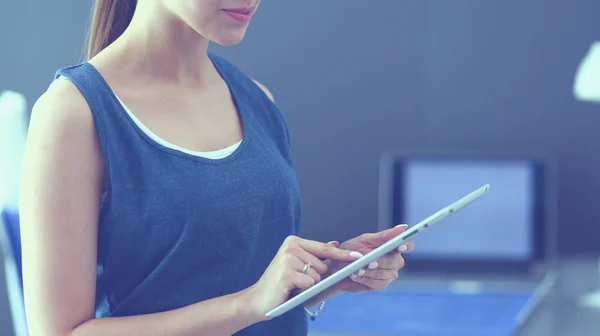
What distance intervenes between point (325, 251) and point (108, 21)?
406mm

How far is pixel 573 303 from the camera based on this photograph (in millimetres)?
1946

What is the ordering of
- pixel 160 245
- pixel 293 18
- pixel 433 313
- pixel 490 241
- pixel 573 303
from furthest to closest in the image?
pixel 293 18 → pixel 490 241 → pixel 573 303 → pixel 433 313 → pixel 160 245

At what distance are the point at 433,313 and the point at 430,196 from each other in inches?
20.1

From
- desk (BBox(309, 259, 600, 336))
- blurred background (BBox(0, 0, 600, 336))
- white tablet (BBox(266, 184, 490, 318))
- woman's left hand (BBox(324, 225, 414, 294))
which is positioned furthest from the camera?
blurred background (BBox(0, 0, 600, 336))

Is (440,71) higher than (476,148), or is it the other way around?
(440,71)

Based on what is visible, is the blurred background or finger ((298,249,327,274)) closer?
finger ((298,249,327,274))

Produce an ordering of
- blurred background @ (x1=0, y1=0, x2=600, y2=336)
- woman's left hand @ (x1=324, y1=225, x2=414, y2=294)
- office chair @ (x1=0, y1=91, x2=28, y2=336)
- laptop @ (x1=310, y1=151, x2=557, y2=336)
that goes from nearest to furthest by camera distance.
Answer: woman's left hand @ (x1=324, y1=225, x2=414, y2=294) → office chair @ (x1=0, y1=91, x2=28, y2=336) → laptop @ (x1=310, y1=151, x2=557, y2=336) → blurred background @ (x1=0, y1=0, x2=600, y2=336)

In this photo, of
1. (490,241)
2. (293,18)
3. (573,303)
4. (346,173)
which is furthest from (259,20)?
(573,303)

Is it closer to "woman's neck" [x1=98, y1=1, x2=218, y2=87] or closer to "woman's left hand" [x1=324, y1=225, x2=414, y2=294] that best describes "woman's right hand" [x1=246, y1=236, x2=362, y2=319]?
"woman's left hand" [x1=324, y1=225, x2=414, y2=294]

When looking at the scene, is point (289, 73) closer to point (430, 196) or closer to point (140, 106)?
point (430, 196)

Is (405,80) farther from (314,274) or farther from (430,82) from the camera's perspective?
(314,274)

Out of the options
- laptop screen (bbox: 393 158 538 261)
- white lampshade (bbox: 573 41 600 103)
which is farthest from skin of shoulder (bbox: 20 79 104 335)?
white lampshade (bbox: 573 41 600 103)

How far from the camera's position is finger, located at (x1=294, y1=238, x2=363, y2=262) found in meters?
0.85

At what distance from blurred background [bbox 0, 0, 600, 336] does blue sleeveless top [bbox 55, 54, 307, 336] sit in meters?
1.38
